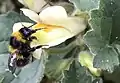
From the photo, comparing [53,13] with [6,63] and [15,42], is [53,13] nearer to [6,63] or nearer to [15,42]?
[15,42]

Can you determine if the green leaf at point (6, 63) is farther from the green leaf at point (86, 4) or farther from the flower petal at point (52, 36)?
the green leaf at point (86, 4)

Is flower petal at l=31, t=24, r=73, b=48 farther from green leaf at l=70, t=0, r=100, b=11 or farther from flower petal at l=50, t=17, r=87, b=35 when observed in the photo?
green leaf at l=70, t=0, r=100, b=11

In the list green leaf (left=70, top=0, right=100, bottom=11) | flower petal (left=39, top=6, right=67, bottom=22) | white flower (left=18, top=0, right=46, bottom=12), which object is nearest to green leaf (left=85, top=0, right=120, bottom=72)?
green leaf (left=70, top=0, right=100, bottom=11)

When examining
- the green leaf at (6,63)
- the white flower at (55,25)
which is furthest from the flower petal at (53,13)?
the green leaf at (6,63)

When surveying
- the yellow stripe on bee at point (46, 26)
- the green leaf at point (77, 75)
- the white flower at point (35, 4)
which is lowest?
the green leaf at point (77, 75)

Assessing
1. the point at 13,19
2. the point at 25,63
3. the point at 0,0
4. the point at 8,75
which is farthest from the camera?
the point at 0,0

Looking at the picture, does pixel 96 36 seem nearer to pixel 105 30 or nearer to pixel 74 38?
pixel 105 30

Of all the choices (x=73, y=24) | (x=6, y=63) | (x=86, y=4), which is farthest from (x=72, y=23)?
(x=6, y=63)

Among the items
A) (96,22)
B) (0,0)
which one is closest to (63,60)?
(96,22)
